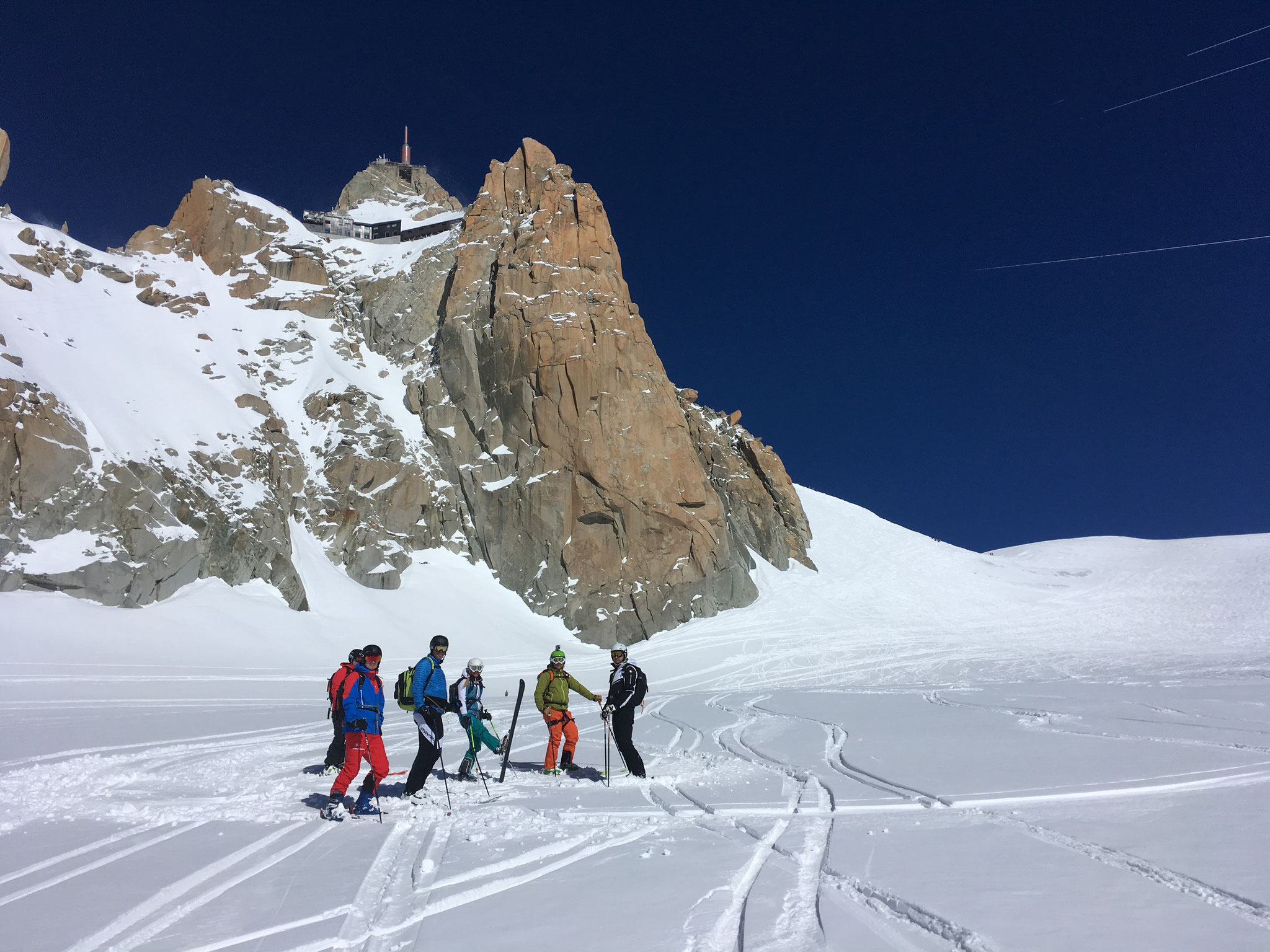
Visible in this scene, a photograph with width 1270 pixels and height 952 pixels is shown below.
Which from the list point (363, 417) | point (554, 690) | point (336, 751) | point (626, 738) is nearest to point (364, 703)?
point (336, 751)

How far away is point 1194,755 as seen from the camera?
28.0 ft

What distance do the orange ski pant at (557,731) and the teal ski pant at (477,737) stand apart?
743 millimetres

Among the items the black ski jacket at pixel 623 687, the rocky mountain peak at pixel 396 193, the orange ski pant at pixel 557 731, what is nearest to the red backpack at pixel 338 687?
the orange ski pant at pixel 557 731

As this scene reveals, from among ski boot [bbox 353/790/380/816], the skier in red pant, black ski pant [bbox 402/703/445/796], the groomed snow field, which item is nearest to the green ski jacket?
the groomed snow field

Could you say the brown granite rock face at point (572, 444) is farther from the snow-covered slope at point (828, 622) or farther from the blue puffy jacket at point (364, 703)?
the blue puffy jacket at point (364, 703)

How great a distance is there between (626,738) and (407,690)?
279 centimetres

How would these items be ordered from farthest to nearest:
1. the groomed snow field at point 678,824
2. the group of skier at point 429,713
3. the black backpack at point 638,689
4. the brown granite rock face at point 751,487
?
the brown granite rock face at point 751,487 → the black backpack at point 638,689 → the group of skier at point 429,713 → the groomed snow field at point 678,824

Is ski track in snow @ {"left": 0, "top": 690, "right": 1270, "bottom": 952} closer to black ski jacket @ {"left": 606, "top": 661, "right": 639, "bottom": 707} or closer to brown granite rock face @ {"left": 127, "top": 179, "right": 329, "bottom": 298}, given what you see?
black ski jacket @ {"left": 606, "top": 661, "right": 639, "bottom": 707}

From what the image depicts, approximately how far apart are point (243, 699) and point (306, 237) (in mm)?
38378

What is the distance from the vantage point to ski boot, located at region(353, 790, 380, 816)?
7.23m

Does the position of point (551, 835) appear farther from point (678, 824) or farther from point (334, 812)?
point (334, 812)

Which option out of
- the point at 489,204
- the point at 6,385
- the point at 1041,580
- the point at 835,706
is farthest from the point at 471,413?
the point at 1041,580

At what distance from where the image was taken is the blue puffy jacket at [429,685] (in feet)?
27.2

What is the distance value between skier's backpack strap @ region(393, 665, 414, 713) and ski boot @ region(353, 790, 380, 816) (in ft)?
3.43
